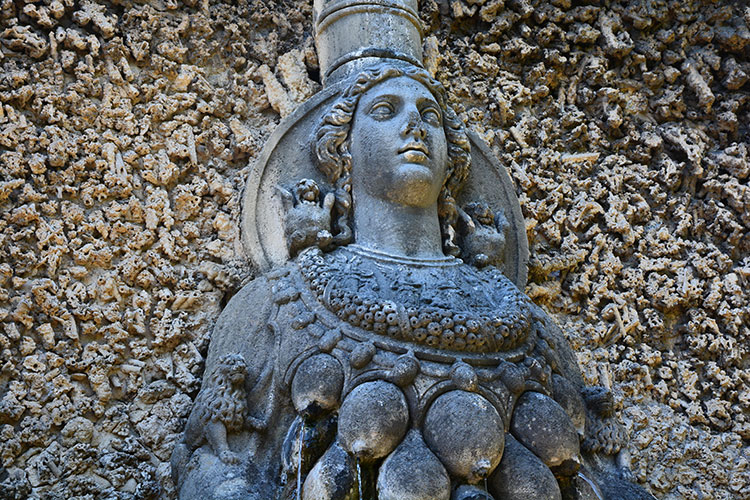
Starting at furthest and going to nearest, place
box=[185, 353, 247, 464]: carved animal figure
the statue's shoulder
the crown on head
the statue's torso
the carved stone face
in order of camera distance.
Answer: the crown on head → the carved stone face → the statue's shoulder → box=[185, 353, 247, 464]: carved animal figure → the statue's torso

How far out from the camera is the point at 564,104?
4809 millimetres

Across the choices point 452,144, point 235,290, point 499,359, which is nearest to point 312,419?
point 499,359

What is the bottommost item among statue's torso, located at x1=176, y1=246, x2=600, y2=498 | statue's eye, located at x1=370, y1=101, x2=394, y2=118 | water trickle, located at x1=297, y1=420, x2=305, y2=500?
water trickle, located at x1=297, y1=420, x2=305, y2=500

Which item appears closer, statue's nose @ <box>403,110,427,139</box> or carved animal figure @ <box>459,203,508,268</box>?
statue's nose @ <box>403,110,427,139</box>

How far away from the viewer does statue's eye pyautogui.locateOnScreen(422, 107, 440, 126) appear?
3.64 m

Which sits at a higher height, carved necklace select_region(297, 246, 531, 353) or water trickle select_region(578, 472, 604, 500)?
carved necklace select_region(297, 246, 531, 353)

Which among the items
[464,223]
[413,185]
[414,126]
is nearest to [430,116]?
[414,126]

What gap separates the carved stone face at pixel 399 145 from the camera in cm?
344

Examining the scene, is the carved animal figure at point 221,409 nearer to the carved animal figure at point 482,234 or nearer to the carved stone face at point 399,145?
the carved stone face at point 399,145

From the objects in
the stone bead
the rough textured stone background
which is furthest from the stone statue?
the rough textured stone background

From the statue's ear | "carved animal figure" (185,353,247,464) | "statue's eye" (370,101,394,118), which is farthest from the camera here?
the statue's ear

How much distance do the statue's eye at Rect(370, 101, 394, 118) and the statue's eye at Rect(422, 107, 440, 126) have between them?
0.52 ft

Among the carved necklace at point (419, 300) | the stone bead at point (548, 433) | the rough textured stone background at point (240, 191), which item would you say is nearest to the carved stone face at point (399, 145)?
the carved necklace at point (419, 300)

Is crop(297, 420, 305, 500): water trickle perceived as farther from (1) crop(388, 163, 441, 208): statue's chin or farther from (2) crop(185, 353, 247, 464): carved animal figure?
(1) crop(388, 163, 441, 208): statue's chin
